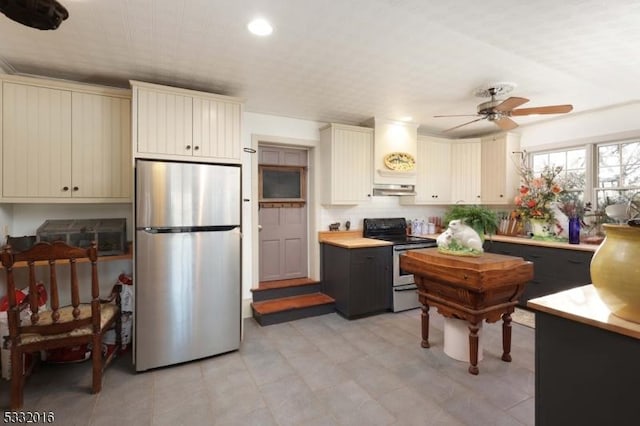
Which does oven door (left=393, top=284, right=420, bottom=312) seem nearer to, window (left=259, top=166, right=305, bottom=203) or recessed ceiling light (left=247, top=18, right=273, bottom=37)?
window (left=259, top=166, right=305, bottom=203)

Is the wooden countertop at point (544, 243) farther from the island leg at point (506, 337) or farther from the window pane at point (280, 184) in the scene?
the window pane at point (280, 184)

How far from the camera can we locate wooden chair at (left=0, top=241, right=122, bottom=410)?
2.01 m

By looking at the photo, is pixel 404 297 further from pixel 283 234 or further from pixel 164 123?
pixel 164 123

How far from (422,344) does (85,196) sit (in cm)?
326

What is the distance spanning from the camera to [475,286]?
227cm

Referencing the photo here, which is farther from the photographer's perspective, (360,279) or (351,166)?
(351,166)

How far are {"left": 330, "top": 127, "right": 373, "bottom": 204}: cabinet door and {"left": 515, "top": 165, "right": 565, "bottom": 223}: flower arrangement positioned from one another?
205 cm

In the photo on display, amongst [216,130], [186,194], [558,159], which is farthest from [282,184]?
[558,159]

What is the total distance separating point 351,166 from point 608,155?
3097mm

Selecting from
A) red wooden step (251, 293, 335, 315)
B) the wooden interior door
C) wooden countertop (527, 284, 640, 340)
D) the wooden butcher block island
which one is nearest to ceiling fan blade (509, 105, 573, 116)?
the wooden butcher block island

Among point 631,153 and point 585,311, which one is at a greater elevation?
point 631,153

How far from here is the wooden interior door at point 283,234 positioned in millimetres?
4082

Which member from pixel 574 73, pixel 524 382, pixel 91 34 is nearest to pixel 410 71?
pixel 574 73

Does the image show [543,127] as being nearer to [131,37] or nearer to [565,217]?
[565,217]
